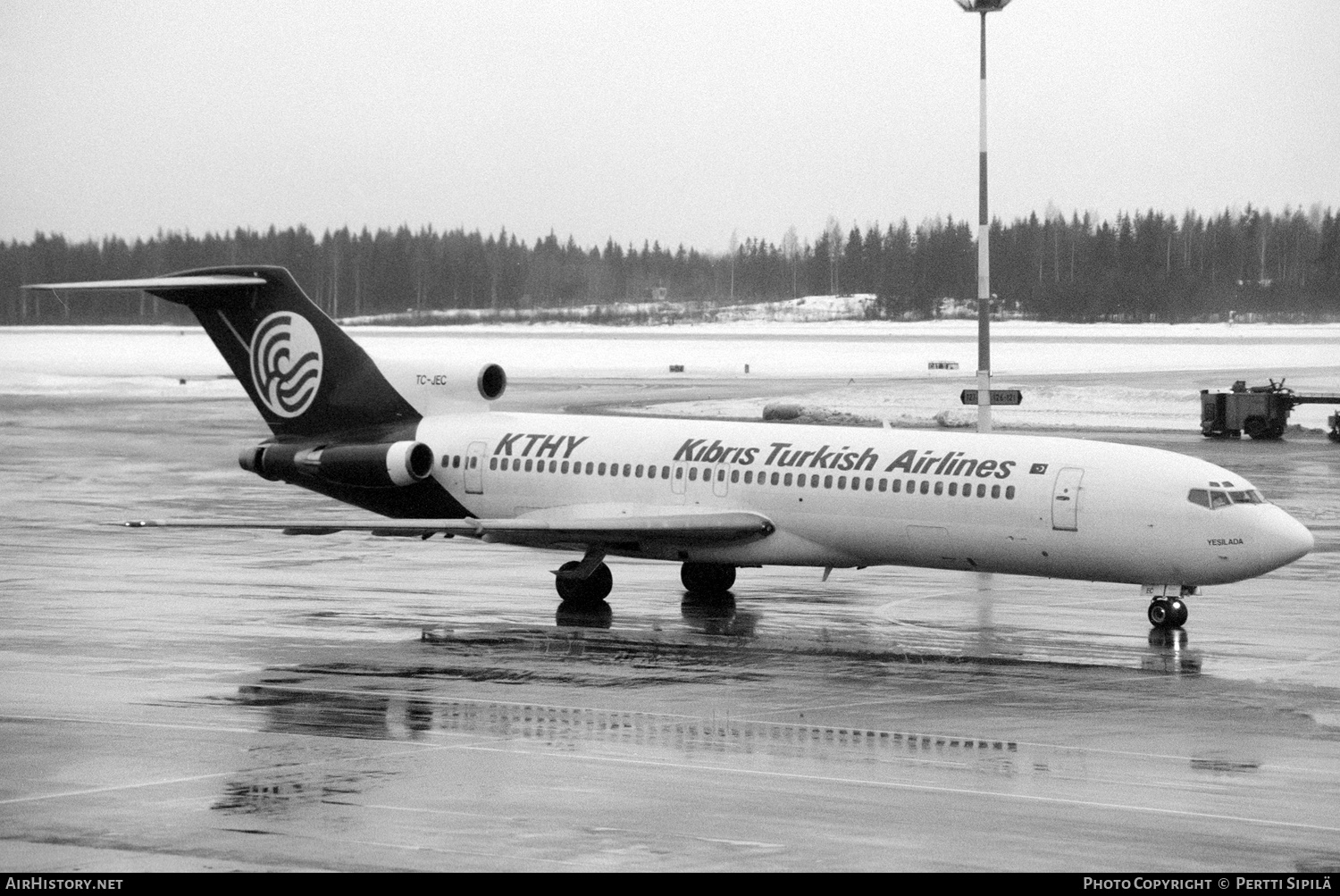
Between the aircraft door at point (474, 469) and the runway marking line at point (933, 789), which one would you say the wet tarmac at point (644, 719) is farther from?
the aircraft door at point (474, 469)

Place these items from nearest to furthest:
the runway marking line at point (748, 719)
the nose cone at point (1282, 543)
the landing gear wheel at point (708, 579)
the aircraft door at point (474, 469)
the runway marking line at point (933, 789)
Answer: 1. the runway marking line at point (933, 789)
2. the runway marking line at point (748, 719)
3. the nose cone at point (1282, 543)
4. the landing gear wheel at point (708, 579)
5. the aircraft door at point (474, 469)

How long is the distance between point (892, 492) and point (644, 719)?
29.6 ft

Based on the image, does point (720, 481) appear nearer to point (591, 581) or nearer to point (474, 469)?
point (591, 581)

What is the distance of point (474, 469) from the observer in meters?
32.5

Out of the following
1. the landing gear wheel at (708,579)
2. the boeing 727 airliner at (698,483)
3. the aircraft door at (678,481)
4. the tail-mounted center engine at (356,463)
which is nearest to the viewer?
the boeing 727 airliner at (698,483)

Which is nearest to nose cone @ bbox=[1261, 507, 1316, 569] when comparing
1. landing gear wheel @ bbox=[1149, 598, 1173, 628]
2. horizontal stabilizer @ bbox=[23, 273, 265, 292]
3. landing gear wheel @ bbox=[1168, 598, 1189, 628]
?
landing gear wheel @ bbox=[1168, 598, 1189, 628]

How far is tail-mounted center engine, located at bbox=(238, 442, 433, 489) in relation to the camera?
32188 millimetres

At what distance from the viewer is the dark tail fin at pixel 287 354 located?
3359 centimetres

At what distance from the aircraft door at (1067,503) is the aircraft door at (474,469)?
9.69 metres

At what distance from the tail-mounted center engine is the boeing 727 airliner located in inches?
1.6

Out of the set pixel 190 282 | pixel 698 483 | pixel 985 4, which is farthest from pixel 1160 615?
pixel 985 4

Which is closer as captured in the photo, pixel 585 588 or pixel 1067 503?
pixel 1067 503

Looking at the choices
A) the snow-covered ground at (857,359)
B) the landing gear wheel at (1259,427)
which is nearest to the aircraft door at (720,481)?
the snow-covered ground at (857,359)
